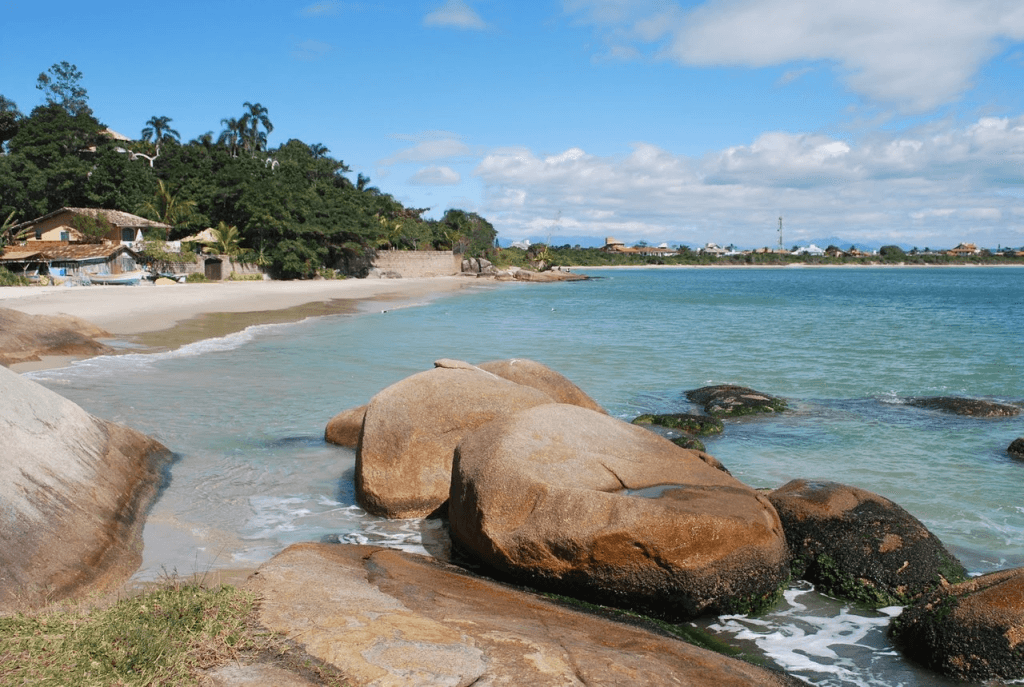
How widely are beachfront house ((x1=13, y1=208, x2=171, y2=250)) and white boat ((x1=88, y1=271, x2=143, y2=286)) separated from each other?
2.71 metres

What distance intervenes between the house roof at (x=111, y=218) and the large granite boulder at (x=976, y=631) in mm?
52611

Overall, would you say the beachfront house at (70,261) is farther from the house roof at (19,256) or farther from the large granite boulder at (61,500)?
the large granite boulder at (61,500)

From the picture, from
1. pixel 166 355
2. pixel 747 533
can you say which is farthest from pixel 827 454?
pixel 166 355

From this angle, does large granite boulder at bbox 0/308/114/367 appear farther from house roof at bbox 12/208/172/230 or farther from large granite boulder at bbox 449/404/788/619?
house roof at bbox 12/208/172/230

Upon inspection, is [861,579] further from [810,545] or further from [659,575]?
[659,575]

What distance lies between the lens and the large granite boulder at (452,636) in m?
3.66

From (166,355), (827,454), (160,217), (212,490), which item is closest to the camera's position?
(212,490)

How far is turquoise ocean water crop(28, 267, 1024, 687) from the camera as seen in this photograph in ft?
22.1

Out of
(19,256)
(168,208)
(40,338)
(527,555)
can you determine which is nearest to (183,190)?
(168,208)

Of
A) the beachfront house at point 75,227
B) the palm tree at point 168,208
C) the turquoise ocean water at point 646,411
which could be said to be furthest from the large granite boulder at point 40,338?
the palm tree at point 168,208

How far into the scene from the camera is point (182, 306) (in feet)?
112

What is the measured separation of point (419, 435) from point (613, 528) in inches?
118

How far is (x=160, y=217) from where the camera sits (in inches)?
2216

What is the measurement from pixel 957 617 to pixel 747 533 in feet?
4.62
